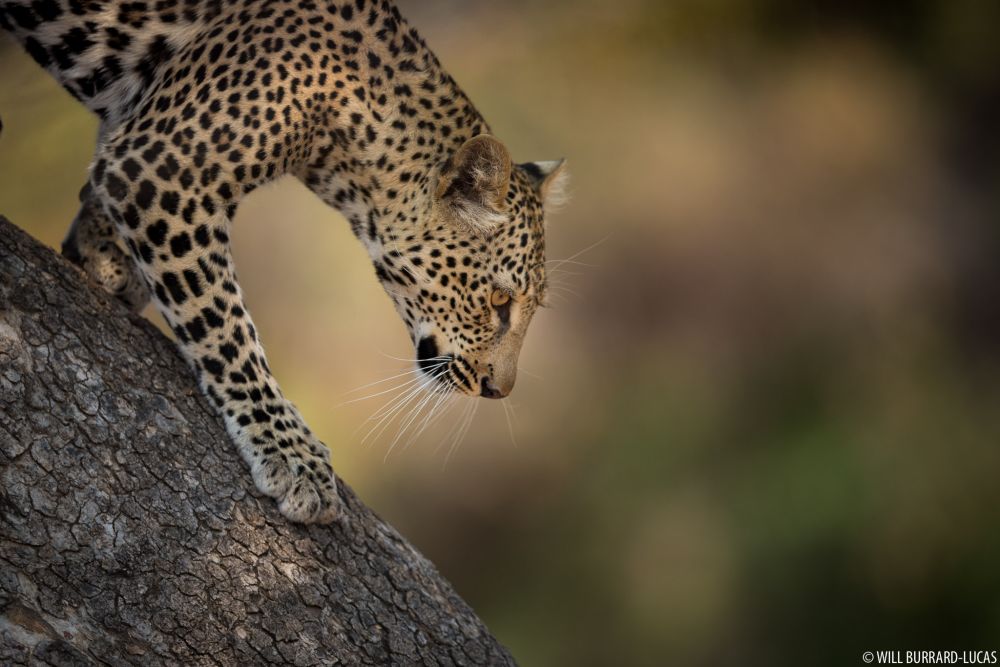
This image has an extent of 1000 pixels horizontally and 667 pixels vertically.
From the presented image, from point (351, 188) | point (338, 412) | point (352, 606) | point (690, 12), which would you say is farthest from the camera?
point (690, 12)

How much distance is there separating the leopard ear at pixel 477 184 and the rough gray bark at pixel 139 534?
1.27m

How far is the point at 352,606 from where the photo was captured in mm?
3453

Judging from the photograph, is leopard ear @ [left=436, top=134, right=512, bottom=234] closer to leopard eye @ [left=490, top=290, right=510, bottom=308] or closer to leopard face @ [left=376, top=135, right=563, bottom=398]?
leopard face @ [left=376, top=135, right=563, bottom=398]

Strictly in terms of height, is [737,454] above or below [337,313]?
below

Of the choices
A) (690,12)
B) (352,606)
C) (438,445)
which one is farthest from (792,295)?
(352,606)

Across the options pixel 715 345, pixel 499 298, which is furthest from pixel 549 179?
pixel 715 345

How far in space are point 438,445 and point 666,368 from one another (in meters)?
2.76

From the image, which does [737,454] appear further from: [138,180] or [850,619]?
[138,180]

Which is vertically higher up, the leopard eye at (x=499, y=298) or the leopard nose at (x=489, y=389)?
the leopard eye at (x=499, y=298)

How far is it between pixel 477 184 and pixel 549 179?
792 mm

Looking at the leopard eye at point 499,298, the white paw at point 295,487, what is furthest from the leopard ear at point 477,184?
the white paw at point 295,487

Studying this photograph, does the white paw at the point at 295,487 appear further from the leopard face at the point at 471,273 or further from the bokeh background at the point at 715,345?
the bokeh background at the point at 715,345

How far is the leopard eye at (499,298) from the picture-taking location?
14.3 ft

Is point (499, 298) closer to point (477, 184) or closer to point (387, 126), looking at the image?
point (477, 184)
